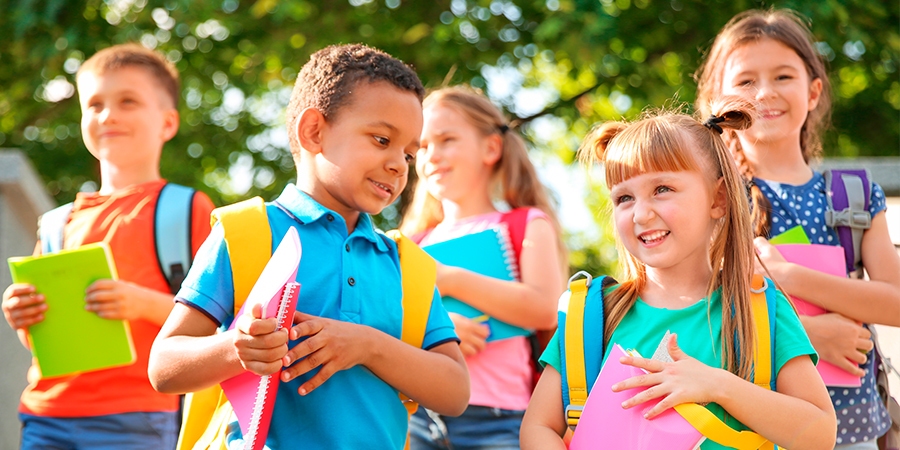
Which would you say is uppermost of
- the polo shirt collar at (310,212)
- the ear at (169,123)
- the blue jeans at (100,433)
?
the ear at (169,123)

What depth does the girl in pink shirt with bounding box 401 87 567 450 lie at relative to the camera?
275 cm

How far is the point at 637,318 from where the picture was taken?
1.96m

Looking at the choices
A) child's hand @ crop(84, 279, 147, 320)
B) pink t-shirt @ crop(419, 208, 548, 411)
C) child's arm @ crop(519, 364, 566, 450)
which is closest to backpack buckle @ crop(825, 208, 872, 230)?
pink t-shirt @ crop(419, 208, 548, 411)

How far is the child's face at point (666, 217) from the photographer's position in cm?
192

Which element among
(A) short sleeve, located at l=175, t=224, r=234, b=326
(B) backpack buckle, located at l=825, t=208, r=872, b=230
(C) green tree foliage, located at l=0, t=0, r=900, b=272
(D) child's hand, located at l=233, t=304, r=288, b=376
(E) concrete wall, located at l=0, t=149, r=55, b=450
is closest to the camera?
(D) child's hand, located at l=233, t=304, r=288, b=376

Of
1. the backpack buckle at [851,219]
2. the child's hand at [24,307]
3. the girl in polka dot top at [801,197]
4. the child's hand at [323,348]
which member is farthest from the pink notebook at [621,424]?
the child's hand at [24,307]

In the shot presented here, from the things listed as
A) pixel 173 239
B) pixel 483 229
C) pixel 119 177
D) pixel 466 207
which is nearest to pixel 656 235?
pixel 483 229

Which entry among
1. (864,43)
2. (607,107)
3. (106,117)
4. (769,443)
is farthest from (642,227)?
(607,107)

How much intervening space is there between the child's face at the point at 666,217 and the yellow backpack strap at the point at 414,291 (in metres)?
0.53

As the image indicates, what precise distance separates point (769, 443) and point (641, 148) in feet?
2.51

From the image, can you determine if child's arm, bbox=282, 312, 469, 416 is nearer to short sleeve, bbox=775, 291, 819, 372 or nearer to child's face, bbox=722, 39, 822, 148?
short sleeve, bbox=775, 291, 819, 372

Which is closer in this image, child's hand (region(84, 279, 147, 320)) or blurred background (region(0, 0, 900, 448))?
child's hand (region(84, 279, 147, 320))

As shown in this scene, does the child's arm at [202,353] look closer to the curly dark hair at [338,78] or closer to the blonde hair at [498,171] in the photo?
the curly dark hair at [338,78]

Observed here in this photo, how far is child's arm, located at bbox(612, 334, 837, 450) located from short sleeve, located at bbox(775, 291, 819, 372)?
0.08m
